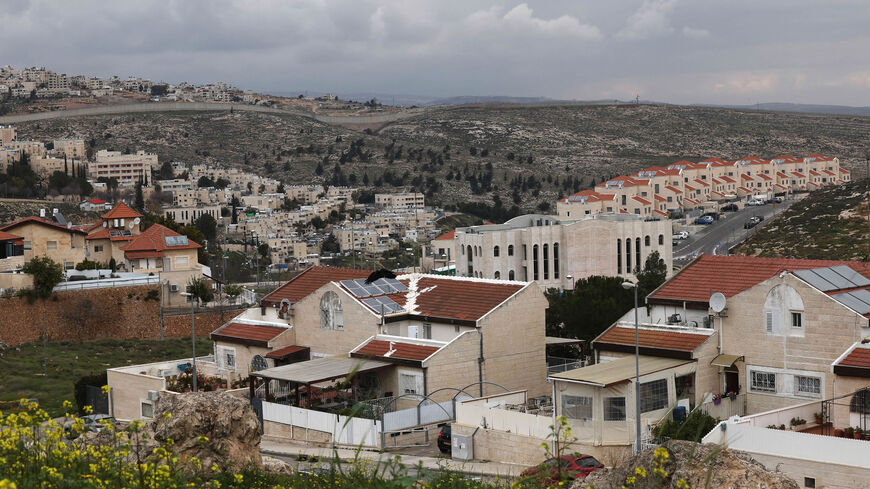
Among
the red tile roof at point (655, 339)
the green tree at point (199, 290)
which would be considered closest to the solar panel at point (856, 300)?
the red tile roof at point (655, 339)

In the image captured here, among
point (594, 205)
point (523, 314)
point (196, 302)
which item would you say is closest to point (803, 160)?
point (594, 205)

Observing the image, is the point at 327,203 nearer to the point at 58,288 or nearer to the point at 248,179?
the point at 248,179

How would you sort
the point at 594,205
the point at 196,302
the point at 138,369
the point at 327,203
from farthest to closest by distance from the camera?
the point at 327,203 → the point at 594,205 → the point at 196,302 → the point at 138,369

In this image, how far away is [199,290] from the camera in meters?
59.9

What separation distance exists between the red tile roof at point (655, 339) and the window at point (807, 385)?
8.39 ft

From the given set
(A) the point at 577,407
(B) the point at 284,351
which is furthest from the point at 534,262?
(A) the point at 577,407

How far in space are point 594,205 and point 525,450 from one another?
10348cm

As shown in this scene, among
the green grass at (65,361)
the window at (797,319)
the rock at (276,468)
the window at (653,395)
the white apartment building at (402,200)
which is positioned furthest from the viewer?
the white apartment building at (402,200)

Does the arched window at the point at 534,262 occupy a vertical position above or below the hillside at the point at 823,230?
below

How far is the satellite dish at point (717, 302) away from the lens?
27.9m

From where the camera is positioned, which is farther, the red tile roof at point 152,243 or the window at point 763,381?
the red tile roof at point 152,243

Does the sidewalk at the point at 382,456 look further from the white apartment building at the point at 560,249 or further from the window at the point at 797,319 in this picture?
the white apartment building at the point at 560,249

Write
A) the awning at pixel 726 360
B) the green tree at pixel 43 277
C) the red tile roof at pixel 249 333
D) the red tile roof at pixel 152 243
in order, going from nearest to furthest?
the awning at pixel 726 360, the red tile roof at pixel 249 333, the green tree at pixel 43 277, the red tile roof at pixel 152 243

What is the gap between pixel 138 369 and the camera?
127ft
